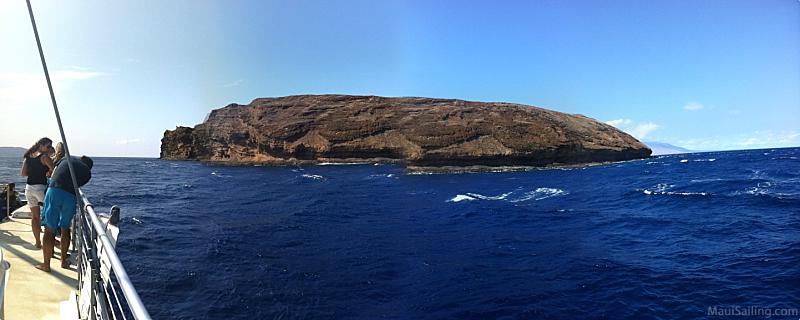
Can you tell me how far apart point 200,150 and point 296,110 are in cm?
2404

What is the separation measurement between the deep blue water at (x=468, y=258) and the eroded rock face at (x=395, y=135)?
36501mm

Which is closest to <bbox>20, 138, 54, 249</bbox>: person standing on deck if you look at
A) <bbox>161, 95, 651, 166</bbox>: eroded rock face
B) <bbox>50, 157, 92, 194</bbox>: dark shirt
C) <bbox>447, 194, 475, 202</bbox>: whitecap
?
<bbox>50, 157, 92, 194</bbox>: dark shirt

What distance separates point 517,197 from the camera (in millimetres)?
25656

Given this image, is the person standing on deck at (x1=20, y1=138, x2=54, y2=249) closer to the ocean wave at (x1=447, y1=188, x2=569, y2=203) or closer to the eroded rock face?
the ocean wave at (x1=447, y1=188, x2=569, y2=203)

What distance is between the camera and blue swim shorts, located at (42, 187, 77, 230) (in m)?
5.50

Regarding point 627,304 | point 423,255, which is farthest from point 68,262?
point 627,304

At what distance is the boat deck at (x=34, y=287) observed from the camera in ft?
14.0

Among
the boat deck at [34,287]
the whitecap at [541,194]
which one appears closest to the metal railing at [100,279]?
the boat deck at [34,287]

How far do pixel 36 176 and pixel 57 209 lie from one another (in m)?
1.76

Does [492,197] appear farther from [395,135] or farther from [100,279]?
[395,135]

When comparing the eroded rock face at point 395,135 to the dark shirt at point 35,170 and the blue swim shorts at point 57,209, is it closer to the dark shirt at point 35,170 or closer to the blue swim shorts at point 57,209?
the dark shirt at point 35,170

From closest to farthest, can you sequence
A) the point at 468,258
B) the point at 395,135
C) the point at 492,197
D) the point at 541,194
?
the point at 468,258, the point at 492,197, the point at 541,194, the point at 395,135

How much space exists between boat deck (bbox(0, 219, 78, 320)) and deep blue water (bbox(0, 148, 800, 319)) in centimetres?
231

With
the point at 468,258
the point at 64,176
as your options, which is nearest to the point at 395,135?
the point at 468,258
